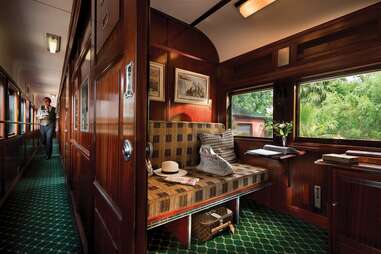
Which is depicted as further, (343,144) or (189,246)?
(343,144)

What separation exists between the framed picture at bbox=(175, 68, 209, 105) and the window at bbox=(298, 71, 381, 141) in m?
1.46

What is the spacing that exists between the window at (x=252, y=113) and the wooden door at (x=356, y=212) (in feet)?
4.35

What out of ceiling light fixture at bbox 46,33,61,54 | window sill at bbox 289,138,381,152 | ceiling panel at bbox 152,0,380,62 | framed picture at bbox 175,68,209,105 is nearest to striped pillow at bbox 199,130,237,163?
framed picture at bbox 175,68,209,105

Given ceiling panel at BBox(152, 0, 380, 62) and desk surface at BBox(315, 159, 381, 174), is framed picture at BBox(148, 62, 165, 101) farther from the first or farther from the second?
desk surface at BBox(315, 159, 381, 174)

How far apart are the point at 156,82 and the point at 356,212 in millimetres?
2508

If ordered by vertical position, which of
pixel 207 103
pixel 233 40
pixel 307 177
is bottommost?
pixel 307 177

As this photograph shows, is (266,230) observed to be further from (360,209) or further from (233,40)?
(233,40)

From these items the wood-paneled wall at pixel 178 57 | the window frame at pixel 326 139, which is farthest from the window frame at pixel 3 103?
the window frame at pixel 326 139

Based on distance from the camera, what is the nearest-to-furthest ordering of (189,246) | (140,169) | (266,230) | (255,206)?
(140,169) < (189,246) < (266,230) < (255,206)

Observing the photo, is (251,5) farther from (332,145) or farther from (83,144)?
(83,144)

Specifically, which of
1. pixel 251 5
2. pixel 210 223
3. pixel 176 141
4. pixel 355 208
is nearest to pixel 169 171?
pixel 176 141

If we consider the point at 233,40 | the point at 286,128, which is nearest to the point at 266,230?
the point at 286,128

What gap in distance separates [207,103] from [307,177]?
6.07ft

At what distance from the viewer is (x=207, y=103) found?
3230 millimetres
